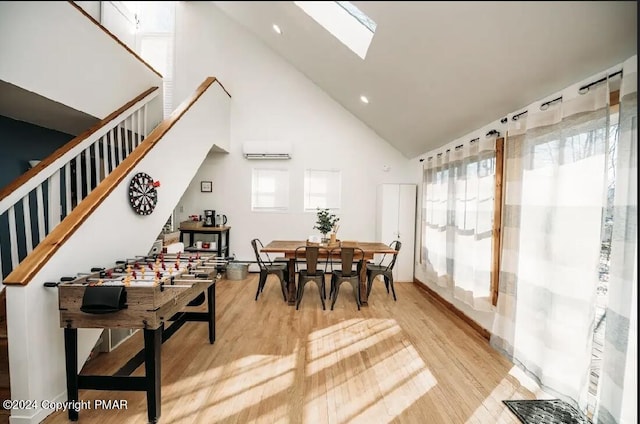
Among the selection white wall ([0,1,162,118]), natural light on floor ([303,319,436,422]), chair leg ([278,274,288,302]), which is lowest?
natural light on floor ([303,319,436,422])

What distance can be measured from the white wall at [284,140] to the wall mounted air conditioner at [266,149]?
0.55 feet

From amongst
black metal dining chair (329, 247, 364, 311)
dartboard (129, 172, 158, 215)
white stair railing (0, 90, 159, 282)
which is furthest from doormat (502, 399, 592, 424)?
white stair railing (0, 90, 159, 282)

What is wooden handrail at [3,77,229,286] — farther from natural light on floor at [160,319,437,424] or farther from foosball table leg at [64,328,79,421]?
natural light on floor at [160,319,437,424]

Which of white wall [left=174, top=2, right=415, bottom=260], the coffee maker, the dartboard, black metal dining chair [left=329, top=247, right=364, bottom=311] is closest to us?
the dartboard

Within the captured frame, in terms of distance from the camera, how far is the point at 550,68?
2039 mm

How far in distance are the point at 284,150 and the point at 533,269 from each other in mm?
4473

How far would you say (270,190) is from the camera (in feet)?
19.9

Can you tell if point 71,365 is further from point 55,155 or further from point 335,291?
point 335,291

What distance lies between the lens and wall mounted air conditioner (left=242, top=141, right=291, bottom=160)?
5848 mm

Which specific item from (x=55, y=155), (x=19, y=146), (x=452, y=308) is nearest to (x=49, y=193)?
(x=55, y=155)

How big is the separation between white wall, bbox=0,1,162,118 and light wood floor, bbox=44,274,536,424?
251 cm

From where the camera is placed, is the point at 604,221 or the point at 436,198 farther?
the point at 436,198

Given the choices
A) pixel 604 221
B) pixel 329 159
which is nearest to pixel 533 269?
pixel 604 221

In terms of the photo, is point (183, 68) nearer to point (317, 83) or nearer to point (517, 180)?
point (317, 83)
